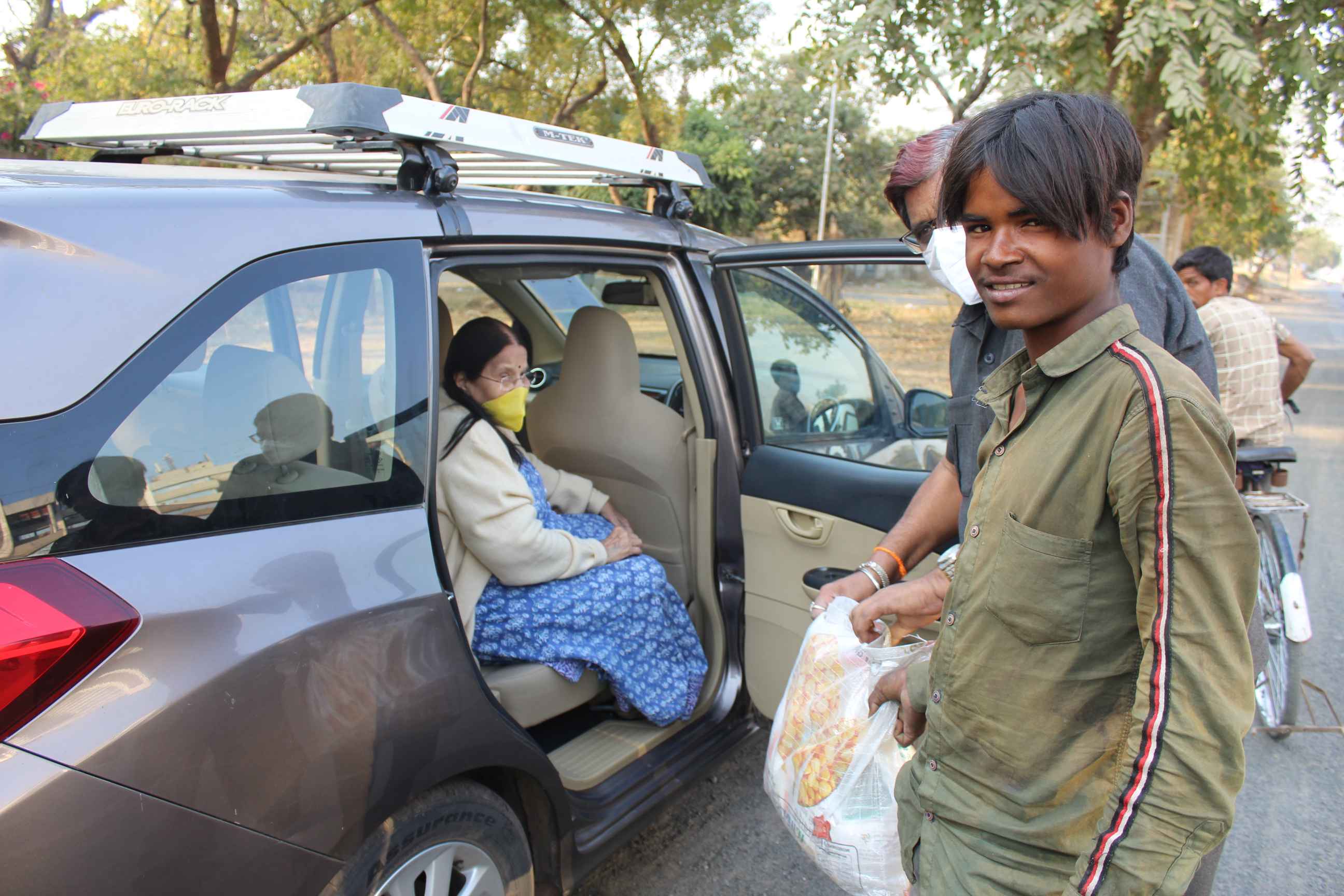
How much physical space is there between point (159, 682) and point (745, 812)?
208 centimetres

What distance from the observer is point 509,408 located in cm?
263

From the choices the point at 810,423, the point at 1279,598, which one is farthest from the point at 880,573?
the point at 1279,598

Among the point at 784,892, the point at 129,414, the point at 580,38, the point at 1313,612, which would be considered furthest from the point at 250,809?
the point at 580,38

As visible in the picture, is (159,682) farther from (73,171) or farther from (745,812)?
(745,812)

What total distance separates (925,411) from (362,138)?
1.93 metres

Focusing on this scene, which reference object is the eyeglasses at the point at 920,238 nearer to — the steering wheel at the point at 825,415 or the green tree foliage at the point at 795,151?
the steering wheel at the point at 825,415

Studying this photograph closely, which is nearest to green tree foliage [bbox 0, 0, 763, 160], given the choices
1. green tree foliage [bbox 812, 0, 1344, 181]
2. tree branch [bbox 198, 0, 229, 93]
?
tree branch [bbox 198, 0, 229, 93]

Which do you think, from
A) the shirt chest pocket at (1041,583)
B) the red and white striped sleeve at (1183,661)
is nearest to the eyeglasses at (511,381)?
the shirt chest pocket at (1041,583)

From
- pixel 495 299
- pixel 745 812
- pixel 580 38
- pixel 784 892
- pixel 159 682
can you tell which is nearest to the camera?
pixel 159 682

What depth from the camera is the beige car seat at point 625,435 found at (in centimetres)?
303

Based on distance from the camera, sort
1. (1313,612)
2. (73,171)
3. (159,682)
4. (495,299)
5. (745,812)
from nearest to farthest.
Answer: (159,682) → (73,171) → (745,812) → (495,299) → (1313,612)

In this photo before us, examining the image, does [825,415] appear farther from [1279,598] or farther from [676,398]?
[1279,598]

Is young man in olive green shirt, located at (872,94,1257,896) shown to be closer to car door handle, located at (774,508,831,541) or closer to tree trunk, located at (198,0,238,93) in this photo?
car door handle, located at (774,508,831,541)

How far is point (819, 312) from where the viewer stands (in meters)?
3.12
